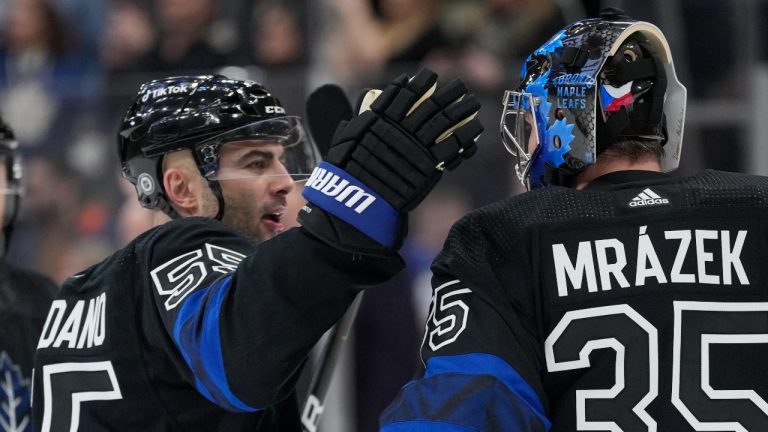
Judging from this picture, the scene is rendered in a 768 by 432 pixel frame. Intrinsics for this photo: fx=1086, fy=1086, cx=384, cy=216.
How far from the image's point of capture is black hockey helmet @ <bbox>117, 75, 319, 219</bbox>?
2.51 m

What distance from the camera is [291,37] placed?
19.3 feet

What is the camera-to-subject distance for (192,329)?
6.23 feet

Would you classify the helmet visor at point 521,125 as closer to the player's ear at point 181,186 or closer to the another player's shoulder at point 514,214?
the another player's shoulder at point 514,214

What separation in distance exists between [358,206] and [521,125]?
0.62 metres

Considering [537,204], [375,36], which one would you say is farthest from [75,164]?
[537,204]

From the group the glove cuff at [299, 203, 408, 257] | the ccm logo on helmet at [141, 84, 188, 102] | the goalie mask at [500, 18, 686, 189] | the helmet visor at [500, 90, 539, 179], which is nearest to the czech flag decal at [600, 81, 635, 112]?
the goalie mask at [500, 18, 686, 189]

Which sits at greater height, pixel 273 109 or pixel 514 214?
pixel 273 109

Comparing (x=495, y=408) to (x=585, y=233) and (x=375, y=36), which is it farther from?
Result: (x=375, y=36)

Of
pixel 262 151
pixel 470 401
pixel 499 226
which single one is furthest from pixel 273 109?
pixel 470 401

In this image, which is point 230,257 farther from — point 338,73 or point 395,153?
point 338,73

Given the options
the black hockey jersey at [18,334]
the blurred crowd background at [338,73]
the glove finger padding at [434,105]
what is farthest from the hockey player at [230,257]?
the blurred crowd background at [338,73]

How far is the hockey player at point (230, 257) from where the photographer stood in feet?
5.73

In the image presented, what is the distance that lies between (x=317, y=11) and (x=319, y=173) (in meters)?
4.24

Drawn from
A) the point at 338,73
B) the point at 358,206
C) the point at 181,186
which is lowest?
the point at 358,206
